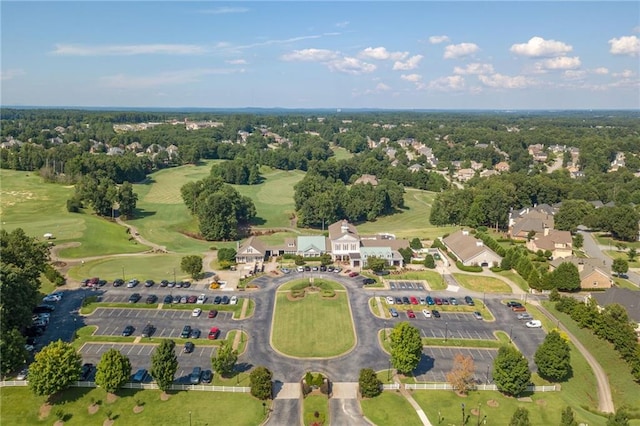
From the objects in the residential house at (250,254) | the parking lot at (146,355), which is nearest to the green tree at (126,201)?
the residential house at (250,254)

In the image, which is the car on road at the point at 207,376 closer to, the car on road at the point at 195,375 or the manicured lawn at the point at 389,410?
the car on road at the point at 195,375

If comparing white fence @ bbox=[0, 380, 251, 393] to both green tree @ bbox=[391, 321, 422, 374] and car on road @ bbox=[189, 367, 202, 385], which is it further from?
green tree @ bbox=[391, 321, 422, 374]

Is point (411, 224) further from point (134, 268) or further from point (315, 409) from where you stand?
point (315, 409)

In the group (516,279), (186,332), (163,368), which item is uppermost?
(163,368)

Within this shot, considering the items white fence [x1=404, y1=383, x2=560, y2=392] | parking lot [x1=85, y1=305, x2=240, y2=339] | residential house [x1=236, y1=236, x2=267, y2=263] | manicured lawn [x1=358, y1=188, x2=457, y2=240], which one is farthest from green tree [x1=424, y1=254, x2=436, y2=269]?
parking lot [x1=85, y1=305, x2=240, y2=339]

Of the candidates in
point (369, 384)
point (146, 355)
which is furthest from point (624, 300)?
point (146, 355)
